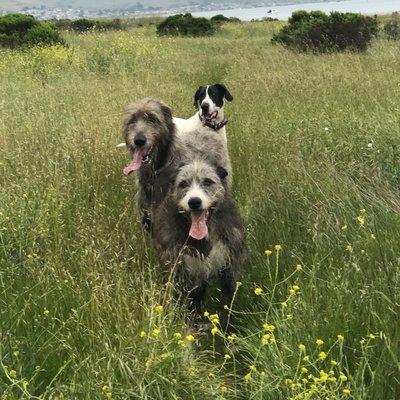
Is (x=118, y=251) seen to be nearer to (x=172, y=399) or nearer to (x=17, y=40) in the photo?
(x=172, y=399)

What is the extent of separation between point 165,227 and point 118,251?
0.39m

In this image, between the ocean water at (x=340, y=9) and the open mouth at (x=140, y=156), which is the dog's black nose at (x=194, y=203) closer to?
the open mouth at (x=140, y=156)

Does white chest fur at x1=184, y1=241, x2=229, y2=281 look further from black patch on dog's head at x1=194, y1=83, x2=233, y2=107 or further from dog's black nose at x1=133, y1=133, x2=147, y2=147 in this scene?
black patch on dog's head at x1=194, y1=83, x2=233, y2=107

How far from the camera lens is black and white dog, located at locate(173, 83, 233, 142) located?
5.94 m

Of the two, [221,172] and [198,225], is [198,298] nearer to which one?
[198,225]

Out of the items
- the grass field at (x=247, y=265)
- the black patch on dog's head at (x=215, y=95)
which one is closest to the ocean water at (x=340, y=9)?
the black patch on dog's head at (x=215, y=95)

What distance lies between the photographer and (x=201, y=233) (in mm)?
3434

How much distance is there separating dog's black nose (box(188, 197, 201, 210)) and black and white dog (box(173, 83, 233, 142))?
2.46 meters

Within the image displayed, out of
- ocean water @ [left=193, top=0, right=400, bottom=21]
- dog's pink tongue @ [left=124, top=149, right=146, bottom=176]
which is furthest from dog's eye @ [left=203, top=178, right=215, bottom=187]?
ocean water @ [left=193, top=0, right=400, bottom=21]

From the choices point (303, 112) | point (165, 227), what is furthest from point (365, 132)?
point (165, 227)

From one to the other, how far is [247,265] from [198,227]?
2.24 feet

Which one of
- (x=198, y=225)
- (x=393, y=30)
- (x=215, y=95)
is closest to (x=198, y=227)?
(x=198, y=225)

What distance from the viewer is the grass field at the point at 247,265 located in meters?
2.26

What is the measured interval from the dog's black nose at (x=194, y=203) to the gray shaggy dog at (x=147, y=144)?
1.25 meters
